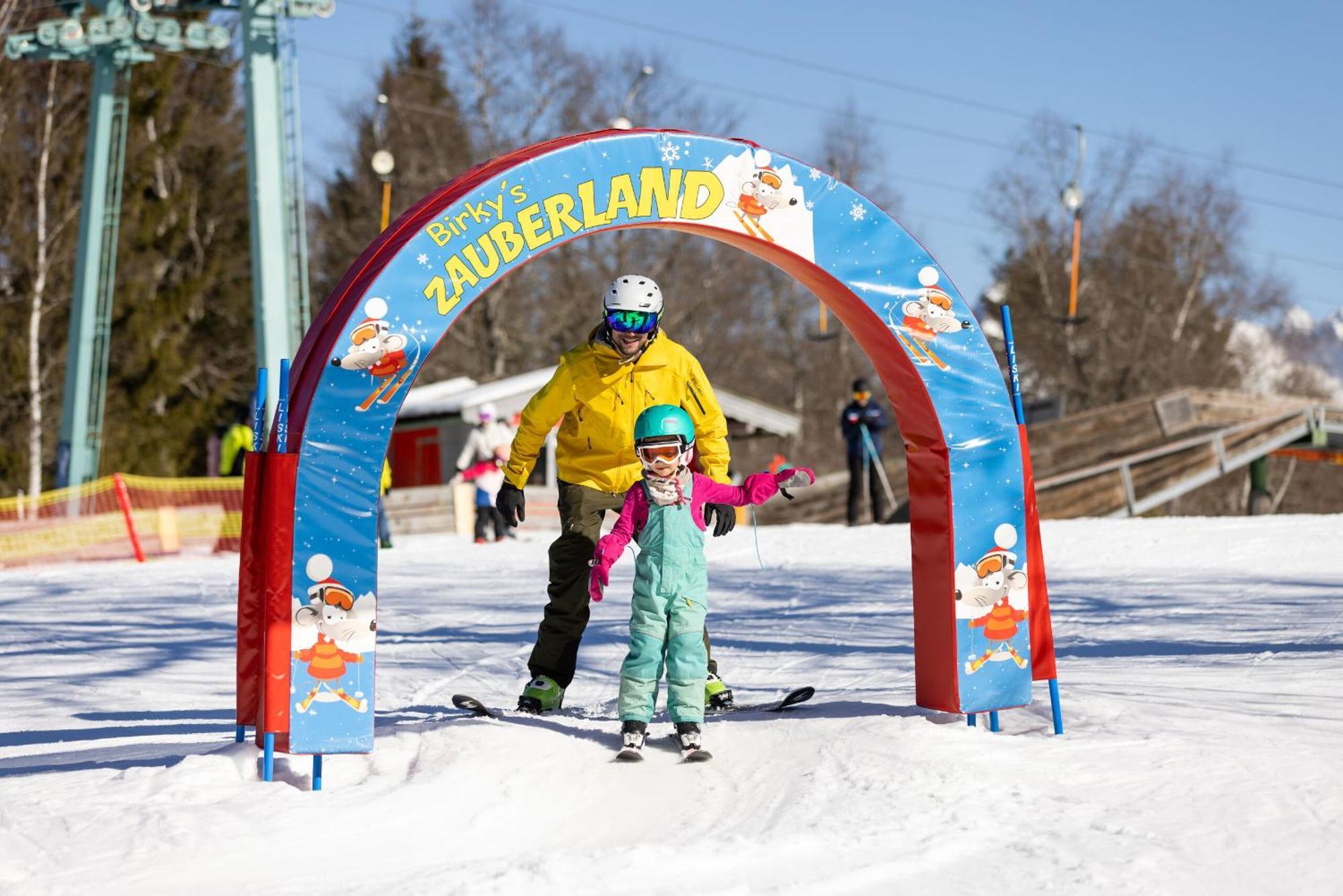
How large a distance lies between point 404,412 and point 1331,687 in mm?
23299

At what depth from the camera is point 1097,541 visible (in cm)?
1392

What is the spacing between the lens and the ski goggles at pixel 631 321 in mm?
5617

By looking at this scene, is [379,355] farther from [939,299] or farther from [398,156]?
[398,156]

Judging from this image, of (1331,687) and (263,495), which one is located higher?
(263,495)

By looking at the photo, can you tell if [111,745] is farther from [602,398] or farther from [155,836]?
[602,398]

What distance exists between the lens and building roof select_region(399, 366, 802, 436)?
2484 cm

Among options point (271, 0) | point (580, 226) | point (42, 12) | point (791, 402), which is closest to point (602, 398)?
point (580, 226)

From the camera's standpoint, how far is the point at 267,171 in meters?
20.9

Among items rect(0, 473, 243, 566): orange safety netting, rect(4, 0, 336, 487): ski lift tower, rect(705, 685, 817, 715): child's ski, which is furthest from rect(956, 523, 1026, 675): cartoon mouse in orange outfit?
rect(4, 0, 336, 487): ski lift tower

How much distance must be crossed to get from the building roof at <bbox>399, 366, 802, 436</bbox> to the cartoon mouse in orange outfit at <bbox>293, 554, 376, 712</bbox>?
1914 centimetres

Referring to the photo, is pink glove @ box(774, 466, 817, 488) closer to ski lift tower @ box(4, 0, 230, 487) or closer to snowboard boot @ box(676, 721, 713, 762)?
snowboard boot @ box(676, 721, 713, 762)

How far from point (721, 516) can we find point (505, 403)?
774 inches

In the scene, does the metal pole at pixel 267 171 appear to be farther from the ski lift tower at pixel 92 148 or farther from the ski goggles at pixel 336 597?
the ski goggles at pixel 336 597

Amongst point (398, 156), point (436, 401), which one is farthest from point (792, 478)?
point (398, 156)
